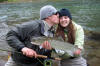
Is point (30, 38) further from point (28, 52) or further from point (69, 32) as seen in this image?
point (69, 32)

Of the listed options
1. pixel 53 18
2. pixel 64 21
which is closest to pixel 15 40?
pixel 53 18

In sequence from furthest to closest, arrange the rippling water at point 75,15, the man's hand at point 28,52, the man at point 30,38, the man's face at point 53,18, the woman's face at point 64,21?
the rippling water at point 75,15 → the woman's face at point 64,21 → the man's face at point 53,18 → the man at point 30,38 → the man's hand at point 28,52

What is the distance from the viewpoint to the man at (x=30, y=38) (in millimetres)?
4395

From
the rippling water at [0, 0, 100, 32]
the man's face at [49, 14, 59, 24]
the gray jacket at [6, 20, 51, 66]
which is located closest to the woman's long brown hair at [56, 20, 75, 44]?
the man's face at [49, 14, 59, 24]

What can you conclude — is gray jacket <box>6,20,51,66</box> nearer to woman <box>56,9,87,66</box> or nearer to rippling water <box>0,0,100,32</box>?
woman <box>56,9,87,66</box>

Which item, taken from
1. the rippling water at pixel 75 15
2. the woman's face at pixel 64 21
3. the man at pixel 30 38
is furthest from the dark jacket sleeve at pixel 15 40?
the rippling water at pixel 75 15

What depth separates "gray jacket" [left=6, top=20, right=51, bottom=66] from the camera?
4414 millimetres

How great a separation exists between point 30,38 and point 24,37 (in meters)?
0.17

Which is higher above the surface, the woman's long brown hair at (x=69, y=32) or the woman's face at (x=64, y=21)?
the woman's face at (x=64, y=21)

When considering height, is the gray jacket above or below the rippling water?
above

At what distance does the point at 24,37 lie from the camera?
4539 mm

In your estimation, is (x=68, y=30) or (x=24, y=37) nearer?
(x=24, y=37)

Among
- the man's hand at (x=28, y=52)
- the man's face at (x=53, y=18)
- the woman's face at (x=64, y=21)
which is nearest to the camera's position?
the man's hand at (x=28, y=52)

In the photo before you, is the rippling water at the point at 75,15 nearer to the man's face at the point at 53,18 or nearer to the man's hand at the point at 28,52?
the man's face at the point at 53,18
